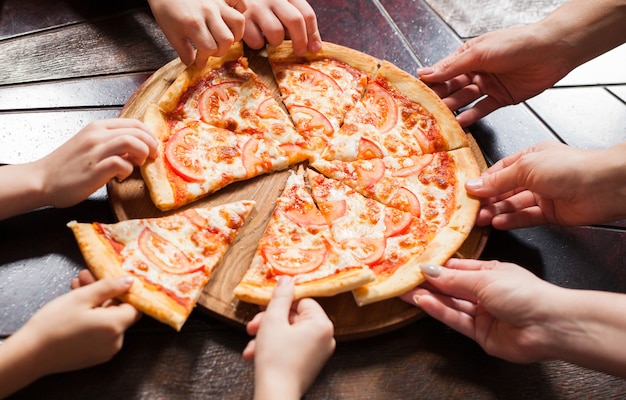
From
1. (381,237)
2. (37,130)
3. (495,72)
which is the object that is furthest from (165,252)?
(495,72)

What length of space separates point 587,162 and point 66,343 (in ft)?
8.09

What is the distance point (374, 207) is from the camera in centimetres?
311

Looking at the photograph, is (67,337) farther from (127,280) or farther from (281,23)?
(281,23)

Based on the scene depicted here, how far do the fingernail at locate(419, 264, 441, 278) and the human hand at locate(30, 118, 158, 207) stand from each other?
146cm

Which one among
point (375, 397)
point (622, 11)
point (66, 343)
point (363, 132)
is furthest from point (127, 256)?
point (622, 11)

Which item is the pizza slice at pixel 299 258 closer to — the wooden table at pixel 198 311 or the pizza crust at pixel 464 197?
the wooden table at pixel 198 311

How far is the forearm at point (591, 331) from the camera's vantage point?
2.24 m

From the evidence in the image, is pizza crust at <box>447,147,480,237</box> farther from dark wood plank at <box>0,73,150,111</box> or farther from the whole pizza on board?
dark wood plank at <box>0,73,150,111</box>

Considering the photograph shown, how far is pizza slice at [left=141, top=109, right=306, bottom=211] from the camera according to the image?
2.88 meters

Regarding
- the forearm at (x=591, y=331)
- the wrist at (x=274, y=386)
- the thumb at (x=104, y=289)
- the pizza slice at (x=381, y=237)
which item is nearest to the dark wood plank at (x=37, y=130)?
the thumb at (x=104, y=289)

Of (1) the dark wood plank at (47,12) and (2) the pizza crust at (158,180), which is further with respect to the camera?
(1) the dark wood plank at (47,12)

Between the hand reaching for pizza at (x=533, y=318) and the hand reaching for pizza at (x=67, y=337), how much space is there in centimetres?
133

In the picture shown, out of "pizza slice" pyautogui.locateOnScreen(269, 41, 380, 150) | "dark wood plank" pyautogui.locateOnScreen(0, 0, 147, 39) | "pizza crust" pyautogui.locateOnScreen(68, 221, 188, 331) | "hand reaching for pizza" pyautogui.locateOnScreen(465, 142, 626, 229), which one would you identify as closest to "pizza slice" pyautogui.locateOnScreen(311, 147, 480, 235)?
"hand reaching for pizza" pyautogui.locateOnScreen(465, 142, 626, 229)

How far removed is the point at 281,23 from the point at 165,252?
164cm
